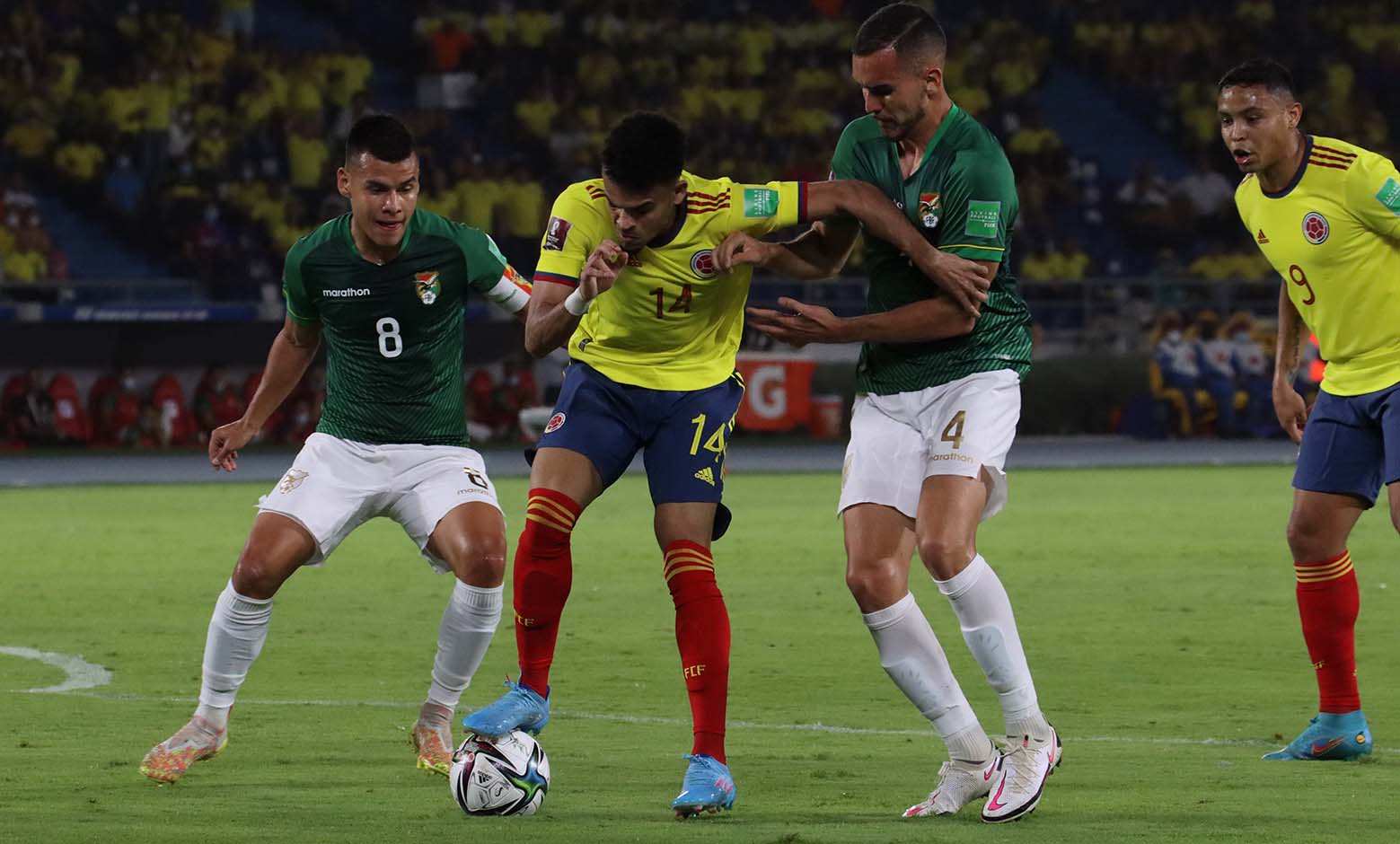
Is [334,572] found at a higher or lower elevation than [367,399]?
lower

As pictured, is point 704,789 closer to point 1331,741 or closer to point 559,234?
point 559,234

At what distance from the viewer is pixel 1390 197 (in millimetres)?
7000

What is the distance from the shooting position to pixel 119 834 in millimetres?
5547

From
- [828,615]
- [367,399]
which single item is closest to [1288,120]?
[367,399]

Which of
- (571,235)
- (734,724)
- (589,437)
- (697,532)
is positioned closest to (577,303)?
(571,235)

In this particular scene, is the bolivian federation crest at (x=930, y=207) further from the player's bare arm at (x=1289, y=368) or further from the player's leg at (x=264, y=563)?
the player's leg at (x=264, y=563)

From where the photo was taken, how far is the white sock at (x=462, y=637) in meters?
6.74

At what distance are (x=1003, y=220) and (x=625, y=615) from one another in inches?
215

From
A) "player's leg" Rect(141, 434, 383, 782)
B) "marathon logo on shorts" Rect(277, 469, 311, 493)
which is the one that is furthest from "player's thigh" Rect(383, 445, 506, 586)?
"marathon logo on shorts" Rect(277, 469, 311, 493)

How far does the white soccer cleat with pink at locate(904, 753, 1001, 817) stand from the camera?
5.96 metres

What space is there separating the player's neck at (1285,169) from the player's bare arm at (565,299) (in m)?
2.49

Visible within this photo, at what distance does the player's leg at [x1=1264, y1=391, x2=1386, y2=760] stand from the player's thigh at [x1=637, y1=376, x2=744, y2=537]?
206cm

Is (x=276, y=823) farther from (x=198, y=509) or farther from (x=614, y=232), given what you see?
(x=198, y=509)

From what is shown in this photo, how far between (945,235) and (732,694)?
2.88 metres
